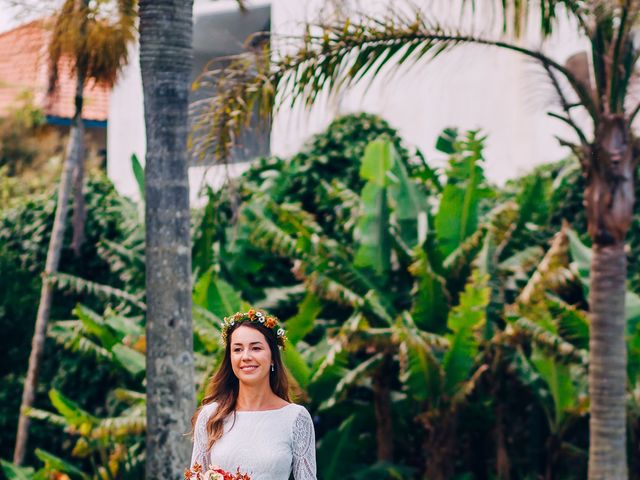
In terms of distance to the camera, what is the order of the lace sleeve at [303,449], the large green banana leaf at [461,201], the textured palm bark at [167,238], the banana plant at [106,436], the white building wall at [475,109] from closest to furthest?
1. the lace sleeve at [303,449]
2. the textured palm bark at [167,238]
3. the banana plant at [106,436]
4. the large green banana leaf at [461,201]
5. the white building wall at [475,109]

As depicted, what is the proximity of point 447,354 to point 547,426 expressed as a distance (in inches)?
94.5

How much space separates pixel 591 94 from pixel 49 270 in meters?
6.80

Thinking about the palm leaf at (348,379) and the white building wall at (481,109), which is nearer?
the palm leaf at (348,379)

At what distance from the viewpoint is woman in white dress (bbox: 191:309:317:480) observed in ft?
14.6

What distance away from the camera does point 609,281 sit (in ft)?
27.3

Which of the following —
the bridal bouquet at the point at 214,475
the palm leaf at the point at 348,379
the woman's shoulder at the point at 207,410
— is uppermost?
the woman's shoulder at the point at 207,410

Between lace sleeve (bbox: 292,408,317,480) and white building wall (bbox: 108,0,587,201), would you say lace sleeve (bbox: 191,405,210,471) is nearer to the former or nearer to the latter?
lace sleeve (bbox: 292,408,317,480)

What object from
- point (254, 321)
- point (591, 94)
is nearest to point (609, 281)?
point (591, 94)

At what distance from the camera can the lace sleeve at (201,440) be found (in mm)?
4568

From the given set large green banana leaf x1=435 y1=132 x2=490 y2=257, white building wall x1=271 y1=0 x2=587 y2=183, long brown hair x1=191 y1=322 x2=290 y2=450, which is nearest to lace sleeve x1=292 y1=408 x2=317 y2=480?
long brown hair x1=191 y1=322 x2=290 y2=450

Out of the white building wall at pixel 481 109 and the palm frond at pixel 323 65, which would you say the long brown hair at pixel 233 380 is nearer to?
the palm frond at pixel 323 65

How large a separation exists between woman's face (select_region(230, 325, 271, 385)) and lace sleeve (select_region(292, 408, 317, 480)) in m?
0.24

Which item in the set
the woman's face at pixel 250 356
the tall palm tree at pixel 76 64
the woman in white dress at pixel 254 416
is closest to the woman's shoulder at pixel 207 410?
the woman in white dress at pixel 254 416

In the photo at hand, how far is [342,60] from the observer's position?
8703 millimetres
